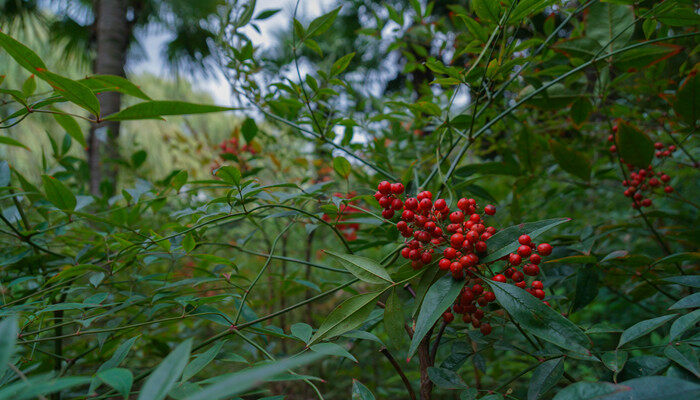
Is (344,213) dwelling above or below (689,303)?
above

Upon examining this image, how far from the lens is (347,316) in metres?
0.42

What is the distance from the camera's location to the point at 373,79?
5.57m

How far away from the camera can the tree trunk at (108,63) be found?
1605 millimetres

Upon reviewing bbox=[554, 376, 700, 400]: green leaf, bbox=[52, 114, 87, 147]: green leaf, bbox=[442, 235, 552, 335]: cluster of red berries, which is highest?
bbox=[52, 114, 87, 147]: green leaf

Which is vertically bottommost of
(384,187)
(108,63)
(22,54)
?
(384,187)

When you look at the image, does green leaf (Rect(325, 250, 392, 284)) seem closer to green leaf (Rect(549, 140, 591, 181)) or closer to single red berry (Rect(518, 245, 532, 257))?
single red berry (Rect(518, 245, 532, 257))

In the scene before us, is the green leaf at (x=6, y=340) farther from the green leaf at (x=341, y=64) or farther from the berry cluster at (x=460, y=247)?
the green leaf at (x=341, y=64)

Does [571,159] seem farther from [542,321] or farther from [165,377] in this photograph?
[165,377]

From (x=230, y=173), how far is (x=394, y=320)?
263 millimetres

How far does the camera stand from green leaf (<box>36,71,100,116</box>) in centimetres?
39

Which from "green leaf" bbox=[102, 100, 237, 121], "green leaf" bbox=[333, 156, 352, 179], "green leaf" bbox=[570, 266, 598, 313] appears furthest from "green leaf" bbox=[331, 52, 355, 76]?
"green leaf" bbox=[570, 266, 598, 313]

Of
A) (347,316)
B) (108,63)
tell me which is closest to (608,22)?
(347,316)

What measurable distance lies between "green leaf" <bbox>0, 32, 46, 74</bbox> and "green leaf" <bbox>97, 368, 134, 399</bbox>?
31 cm

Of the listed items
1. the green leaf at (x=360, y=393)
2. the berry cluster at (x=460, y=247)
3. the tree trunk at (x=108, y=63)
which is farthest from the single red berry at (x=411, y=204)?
the tree trunk at (x=108, y=63)
